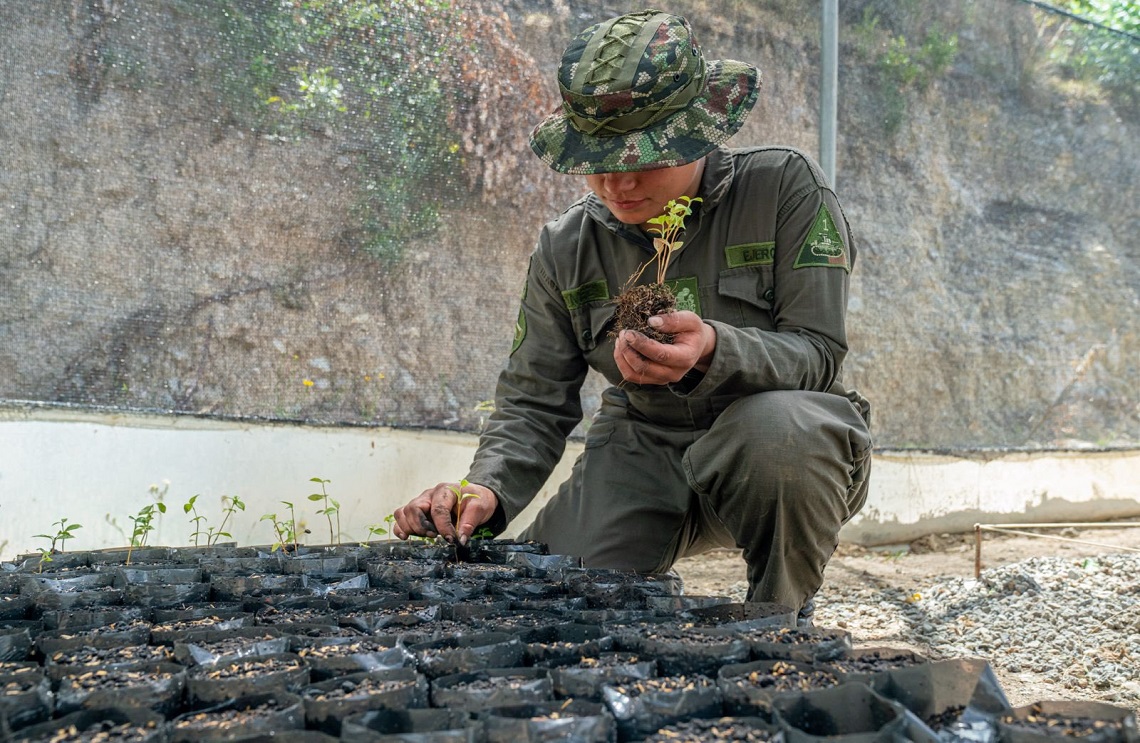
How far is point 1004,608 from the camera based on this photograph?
324cm

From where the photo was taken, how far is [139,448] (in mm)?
2941

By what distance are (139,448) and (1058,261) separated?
439 cm

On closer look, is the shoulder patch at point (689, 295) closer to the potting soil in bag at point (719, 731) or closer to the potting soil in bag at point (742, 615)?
the potting soil in bag at point (742, 615)

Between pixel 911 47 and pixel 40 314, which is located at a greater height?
pixel 911 47

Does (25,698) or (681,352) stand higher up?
(681,352)

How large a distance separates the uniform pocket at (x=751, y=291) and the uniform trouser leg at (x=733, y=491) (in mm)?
261

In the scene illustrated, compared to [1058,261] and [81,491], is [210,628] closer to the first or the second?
[81,491]

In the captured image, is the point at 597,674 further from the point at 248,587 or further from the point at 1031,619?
the point at 1031,619

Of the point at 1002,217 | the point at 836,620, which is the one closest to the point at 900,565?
the point at 836,620

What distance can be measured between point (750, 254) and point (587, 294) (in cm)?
45

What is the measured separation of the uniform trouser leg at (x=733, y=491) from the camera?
2.15 metres

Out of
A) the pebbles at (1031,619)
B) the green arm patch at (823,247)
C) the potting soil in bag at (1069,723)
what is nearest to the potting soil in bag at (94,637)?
the potting soil in bag at (1069,723)

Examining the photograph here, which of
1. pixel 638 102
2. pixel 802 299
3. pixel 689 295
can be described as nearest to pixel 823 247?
pixel 802 299

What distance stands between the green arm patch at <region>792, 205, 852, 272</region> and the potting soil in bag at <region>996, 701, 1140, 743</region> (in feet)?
4.54
